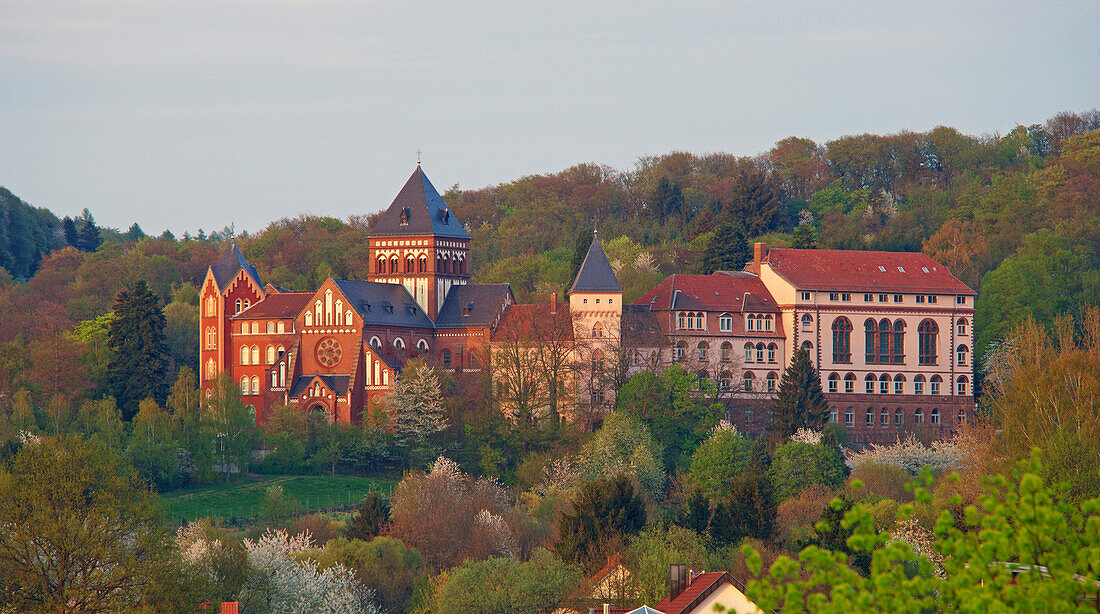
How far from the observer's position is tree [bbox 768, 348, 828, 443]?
7894 centimetres

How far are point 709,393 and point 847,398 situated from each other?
874 centimetres

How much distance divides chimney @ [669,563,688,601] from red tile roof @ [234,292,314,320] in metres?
50.7

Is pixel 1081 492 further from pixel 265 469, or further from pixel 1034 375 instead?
pixel 265 469

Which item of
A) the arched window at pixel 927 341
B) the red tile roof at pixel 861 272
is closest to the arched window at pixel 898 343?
the arched window at pixel 927 341

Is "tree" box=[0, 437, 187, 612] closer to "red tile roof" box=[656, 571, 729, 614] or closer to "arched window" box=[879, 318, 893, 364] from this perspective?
"red tile roof" box=[656, 571, 729, 614]

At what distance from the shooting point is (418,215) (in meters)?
90.4

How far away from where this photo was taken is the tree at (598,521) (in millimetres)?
52406

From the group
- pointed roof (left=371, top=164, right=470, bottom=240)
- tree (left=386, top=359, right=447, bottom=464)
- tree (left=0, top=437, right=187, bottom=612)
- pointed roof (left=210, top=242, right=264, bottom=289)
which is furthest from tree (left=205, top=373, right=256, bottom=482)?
tree (left=0, top=437, right=187, bottom=612)

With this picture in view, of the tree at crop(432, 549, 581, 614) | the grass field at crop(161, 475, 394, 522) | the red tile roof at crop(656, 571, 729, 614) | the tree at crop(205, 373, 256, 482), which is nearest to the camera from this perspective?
the red tile roof at crop(656, 571, 729, 614)

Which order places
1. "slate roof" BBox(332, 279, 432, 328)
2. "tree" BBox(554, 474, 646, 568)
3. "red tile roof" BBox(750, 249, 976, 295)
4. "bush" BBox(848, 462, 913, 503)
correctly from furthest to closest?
"slate roof" BBox(332, 279, 432, 328)
"red tile roof" BBox(750, 249, 976, 295)
"bush" BBox(848, 462, 913, 503)
"tree" BBox(554, 474, 646, 568)

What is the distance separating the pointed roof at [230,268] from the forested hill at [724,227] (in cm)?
1003

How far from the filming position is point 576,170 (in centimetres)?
13088

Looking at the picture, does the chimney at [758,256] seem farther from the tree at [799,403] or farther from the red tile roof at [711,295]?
the tree at [799,403]

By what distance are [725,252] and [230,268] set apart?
2881 cm
